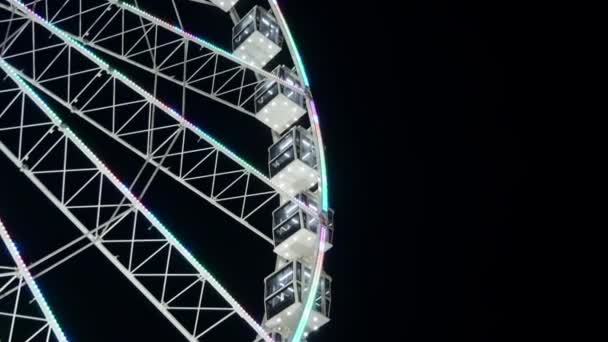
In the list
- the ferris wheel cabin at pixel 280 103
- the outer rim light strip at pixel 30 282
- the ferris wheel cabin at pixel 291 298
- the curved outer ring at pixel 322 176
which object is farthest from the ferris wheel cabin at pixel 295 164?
the outer rim light strip at pixel 30 282

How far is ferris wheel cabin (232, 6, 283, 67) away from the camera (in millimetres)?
19156

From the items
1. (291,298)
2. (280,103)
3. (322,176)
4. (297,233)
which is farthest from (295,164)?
(291,298)

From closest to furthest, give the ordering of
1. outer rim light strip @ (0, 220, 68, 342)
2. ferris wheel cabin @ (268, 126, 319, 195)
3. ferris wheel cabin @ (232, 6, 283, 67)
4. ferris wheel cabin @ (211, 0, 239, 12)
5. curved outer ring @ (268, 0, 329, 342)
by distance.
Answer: outer rim light strip @ (0, 220, 68, 342) < curved outer ring @ (268, 0, 329, 342) < ferris wheel cabin @ (268, 126, 319, 195) < ferris wheel cabin @ (232, 6, 283, 67) < ferris wheel cabin @ (211, 0, 239, 12)

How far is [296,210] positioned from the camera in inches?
666


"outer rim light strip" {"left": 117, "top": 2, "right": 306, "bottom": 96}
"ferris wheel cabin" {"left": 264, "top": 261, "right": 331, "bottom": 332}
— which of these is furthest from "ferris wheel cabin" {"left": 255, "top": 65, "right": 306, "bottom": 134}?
"ferris wheel cabin" {"left": 264, "top": 261, "right": 331, "bottom": 332}

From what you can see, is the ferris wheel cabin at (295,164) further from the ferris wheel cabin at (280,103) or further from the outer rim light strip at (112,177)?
the outer rim light strip at (112,177)

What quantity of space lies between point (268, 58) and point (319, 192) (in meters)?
4.12

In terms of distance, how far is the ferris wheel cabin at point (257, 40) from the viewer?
62.8 feet

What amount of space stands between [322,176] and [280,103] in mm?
2680

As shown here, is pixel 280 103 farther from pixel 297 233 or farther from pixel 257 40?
pixel 297 233

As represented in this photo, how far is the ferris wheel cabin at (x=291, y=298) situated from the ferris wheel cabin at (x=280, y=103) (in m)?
3.82

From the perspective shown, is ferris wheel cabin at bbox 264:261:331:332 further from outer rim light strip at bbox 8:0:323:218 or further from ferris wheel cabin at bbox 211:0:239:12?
ferris wheel cabin at bbox 211:0:239:12

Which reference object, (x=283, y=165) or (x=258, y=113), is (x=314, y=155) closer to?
(x=283, y=165)

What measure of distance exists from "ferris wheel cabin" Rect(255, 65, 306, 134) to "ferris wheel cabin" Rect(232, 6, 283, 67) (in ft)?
1.59
